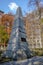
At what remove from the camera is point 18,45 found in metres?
8.17

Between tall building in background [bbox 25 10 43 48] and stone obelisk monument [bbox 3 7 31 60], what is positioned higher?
tall building in background [bbox 25 10 43 48]

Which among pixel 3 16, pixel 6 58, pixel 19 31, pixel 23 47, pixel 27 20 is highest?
pixel 3 16

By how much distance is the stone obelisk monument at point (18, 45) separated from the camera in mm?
7856

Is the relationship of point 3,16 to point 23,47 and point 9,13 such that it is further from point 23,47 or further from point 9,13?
point 23,47

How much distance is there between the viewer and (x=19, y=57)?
25.4ft

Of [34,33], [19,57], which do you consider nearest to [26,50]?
[19,57]

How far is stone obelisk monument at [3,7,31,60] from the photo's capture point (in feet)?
25.8

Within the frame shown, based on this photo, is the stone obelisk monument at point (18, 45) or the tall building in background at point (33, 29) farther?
the tall building in background at point (33, 29)

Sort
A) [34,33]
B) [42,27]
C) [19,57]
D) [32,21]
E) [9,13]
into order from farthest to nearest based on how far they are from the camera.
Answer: [9,13] → [34,33] → [32,21] → [42,27] → [19,57]

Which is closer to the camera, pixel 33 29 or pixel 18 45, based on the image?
pixel 18 45

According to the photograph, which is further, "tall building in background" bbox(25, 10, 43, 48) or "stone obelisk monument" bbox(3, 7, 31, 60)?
"tall building in background" bbox(25, 10, 43, 48)

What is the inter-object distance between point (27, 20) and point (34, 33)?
279cm

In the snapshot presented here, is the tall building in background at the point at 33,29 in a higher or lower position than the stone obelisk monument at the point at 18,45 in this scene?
higher

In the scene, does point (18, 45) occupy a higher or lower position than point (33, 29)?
lower
